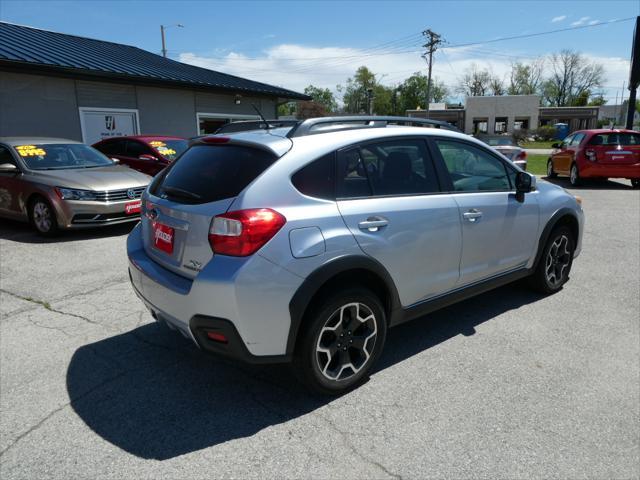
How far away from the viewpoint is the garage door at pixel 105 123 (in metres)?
13.0

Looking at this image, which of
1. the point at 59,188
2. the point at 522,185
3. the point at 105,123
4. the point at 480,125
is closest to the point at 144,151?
the point at 59,188

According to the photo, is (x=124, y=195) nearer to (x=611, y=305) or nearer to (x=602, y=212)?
(x=611, y=305)

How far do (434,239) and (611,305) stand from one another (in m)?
2.45

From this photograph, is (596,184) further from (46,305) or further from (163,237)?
(46,305)

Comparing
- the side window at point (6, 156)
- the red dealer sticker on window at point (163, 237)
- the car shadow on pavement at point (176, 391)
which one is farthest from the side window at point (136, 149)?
the red dealer sticker on window at point (163, 237)

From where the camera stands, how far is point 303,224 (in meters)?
2.63

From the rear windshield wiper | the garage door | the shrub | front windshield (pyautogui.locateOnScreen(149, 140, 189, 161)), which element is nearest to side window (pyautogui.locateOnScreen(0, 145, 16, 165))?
front windshield (pyautogui.locateOnScreen(149, 140, 189, 161))

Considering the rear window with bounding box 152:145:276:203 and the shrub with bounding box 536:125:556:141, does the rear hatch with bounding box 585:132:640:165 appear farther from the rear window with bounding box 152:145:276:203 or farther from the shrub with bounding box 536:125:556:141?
the shrub with bounding box 536:125:556:141

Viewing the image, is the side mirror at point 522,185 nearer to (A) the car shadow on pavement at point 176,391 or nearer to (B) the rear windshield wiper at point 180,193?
(A) the car shadow on pavement at point 176,391

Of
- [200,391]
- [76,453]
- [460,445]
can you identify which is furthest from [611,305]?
[76,453]

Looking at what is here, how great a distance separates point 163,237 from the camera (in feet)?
9.77

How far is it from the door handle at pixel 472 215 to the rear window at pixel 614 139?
37.3 feet

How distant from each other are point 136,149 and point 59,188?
3566mm

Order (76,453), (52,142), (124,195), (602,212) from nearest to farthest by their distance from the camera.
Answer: (76,453) → (124,195) → (52,142) → (602,212)
